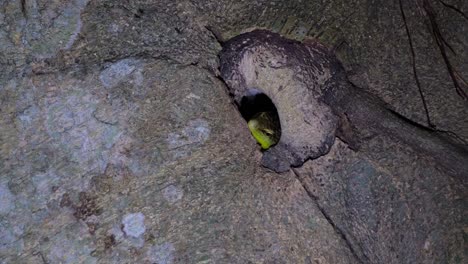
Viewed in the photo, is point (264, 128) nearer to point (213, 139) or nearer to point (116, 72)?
point (213, 139)

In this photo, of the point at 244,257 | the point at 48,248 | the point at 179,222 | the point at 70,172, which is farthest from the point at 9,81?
the point at 244,257

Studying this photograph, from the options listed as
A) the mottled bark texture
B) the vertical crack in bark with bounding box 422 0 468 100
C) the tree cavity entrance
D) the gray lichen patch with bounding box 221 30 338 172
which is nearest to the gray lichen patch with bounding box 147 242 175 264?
the mottled bark texture

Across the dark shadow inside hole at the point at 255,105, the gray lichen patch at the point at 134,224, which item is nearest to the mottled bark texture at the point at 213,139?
the gray lichen patch at the point at 134,224

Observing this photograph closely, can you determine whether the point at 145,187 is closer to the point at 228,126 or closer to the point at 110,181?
the point at 110,181

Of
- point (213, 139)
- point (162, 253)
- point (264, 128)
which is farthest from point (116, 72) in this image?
point (264, 128)

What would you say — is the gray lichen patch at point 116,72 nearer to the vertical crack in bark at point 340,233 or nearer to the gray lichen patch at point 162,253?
the gray lichen patch at point 162,253

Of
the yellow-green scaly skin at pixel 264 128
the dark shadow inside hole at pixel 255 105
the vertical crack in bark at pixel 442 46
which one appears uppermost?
the vertical crack in bark at pixel 442 46
